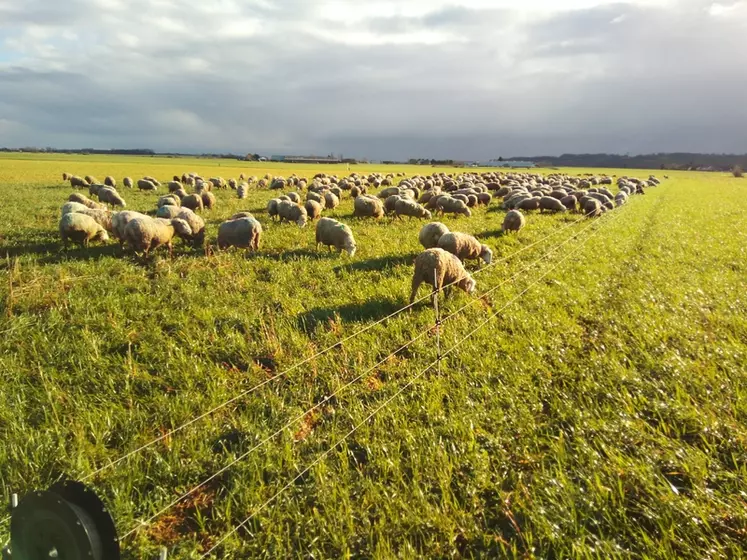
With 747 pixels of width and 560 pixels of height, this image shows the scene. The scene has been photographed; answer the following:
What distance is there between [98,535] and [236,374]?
11.4 feet

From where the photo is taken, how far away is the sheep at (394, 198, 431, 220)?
2003 cm

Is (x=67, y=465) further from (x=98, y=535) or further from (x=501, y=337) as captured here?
(x=501, y=337)

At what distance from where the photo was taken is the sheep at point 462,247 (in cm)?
1058

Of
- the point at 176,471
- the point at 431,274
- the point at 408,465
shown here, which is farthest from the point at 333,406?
the point at 431,274

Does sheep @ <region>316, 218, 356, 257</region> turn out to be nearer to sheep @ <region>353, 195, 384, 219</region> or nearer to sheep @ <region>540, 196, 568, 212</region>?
sheep @ <region>353, 195, 384, 219</region>

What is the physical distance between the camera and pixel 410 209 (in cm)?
2009

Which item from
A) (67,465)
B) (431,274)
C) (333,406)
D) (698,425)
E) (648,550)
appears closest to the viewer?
(648,550)

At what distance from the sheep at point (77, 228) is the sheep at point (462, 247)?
11.3m

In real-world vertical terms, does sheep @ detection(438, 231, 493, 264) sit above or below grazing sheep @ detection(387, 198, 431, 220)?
below

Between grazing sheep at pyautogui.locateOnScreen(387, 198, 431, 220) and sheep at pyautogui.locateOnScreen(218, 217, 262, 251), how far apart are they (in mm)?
9054

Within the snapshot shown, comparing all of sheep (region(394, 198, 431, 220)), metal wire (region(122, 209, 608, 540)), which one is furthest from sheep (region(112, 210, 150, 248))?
sheep (region(394, 198, 431, 220))

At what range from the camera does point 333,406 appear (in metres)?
5.03

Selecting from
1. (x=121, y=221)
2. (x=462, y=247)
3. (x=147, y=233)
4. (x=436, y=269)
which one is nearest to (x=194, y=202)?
(x=121, y=221)

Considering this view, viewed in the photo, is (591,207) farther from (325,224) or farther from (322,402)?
(322,402)
